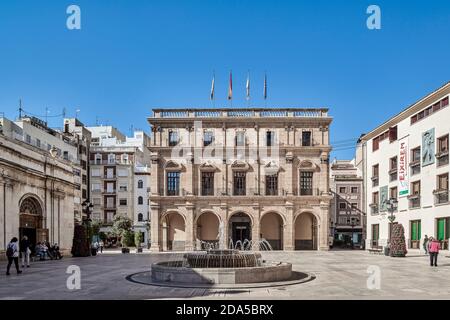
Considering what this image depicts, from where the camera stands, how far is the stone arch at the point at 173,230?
48969 mm

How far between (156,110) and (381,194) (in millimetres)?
24602

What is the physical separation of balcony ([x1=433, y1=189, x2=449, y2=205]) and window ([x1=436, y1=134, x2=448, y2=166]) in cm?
202

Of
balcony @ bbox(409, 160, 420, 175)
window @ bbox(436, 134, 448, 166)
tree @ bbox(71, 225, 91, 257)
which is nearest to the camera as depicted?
window @ bbox(436, 134, 448, 166)

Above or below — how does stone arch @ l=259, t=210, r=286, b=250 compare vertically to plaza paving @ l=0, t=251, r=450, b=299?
below

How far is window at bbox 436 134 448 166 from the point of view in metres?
33.3

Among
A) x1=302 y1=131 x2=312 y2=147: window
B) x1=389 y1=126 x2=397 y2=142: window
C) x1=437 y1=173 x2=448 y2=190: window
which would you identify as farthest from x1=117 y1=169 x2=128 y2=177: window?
x1=437 y1=173 x2=448 y2=190: window

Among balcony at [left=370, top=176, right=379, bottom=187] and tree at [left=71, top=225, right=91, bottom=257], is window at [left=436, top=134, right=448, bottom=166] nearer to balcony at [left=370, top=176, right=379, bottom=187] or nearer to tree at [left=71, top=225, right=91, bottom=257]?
balcony at [left=370, top=176, right=379, bottom=187]

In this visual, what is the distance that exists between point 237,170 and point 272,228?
7.60m

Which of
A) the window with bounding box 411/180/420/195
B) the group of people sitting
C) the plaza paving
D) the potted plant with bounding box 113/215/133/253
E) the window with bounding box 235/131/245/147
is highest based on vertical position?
the window with bounding box 235/131/245/147

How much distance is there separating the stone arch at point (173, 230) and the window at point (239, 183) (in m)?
6.21

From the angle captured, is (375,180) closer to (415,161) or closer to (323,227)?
(323,227)

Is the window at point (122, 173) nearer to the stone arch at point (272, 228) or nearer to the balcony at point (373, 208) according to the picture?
the stone arch at point (272, 228)
